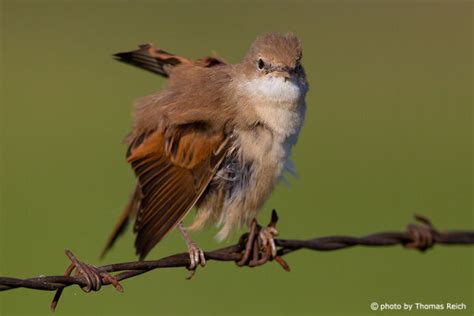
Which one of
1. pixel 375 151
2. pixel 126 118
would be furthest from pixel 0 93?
pixel 375 151

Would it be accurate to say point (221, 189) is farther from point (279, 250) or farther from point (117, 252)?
point (117, 252)

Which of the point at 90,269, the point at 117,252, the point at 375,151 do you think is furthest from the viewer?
the point at 375,151

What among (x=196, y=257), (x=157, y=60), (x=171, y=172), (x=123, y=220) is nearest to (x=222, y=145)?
(x=171, y=172)

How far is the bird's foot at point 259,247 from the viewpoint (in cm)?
494

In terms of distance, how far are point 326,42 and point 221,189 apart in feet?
40.3

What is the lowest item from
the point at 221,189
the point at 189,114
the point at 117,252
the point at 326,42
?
the point at 117,252

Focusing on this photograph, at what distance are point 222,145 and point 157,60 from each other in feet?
5.16

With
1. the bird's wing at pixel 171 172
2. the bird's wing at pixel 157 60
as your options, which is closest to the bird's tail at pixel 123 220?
the bird's wing at pixel 171 172

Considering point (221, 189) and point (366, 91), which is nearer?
point (221, 189)

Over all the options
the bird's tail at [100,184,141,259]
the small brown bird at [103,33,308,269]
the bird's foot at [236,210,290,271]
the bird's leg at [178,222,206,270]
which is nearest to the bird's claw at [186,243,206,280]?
the bird's leg at [178,222,206,270]

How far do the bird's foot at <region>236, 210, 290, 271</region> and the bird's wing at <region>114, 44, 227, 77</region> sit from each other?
7.47 feet

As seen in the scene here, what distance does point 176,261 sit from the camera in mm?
4645

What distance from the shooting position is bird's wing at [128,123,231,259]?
5809mm

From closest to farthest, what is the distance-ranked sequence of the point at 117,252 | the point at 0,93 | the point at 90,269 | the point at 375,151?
1. the point at 90,269
2. the point at 117,252
3. the point at 375,151
4. the point at 0,93
